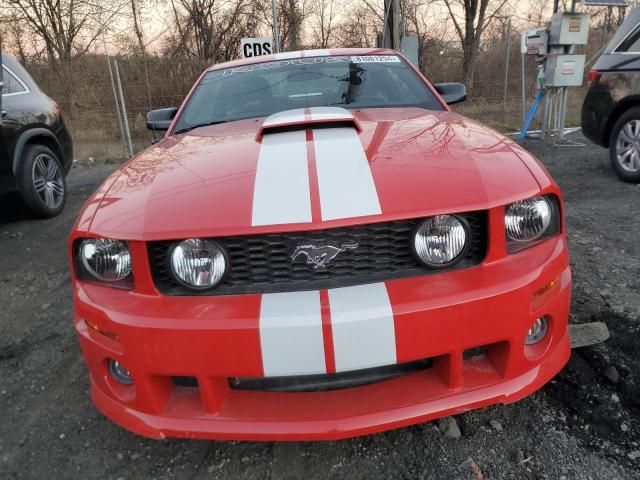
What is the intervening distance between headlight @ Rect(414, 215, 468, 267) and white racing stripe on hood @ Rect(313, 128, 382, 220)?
0.19m

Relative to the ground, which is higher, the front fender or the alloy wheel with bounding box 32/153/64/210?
the front fender

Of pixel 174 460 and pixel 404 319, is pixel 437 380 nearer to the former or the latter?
pixel 404 319

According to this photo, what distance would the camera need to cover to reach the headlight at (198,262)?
1.57m

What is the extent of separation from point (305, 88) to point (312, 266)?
1693 millimetres

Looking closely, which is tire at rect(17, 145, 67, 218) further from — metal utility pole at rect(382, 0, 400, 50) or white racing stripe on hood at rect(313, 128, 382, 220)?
metal utility pole at rect(382, 0, 400, 50)

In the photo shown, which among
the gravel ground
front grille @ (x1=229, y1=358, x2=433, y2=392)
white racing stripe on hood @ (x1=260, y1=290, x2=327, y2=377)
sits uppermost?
white racing stripe on hood @ (x1=260, y1=290, x2=327, y2=377)

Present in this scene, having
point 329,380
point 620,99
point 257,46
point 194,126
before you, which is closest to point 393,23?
point 257,46

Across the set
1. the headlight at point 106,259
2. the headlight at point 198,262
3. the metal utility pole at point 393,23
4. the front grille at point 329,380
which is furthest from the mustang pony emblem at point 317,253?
the metal utility pole at point 393,23

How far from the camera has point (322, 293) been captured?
150 centimetres

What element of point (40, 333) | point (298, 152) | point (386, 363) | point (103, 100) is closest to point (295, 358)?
point (386, 363)

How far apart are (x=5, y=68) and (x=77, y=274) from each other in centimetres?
430

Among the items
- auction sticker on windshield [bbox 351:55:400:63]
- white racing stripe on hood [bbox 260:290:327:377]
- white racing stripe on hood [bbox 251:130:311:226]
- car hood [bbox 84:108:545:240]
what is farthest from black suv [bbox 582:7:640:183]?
white racing stripe on hood [bbox 260:290:327:377]

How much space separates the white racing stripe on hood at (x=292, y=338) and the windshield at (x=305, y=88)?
1.61m

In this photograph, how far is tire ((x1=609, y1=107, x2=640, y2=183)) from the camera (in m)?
4.88
